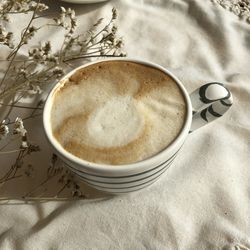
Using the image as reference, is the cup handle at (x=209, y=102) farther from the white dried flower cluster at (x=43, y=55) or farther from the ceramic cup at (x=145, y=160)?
the white dried flower cluster at (x=43, y=55)

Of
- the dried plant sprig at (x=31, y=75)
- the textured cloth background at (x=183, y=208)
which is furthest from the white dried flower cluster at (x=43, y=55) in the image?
the textured cloth background at (x=183, y=208)

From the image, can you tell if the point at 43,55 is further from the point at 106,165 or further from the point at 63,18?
the point at 106,165

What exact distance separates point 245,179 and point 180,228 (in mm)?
112

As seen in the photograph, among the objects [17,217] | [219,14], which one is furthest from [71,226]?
[219,14]

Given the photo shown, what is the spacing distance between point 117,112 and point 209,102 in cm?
11

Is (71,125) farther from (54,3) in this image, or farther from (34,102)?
(54,3)

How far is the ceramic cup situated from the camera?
42cm

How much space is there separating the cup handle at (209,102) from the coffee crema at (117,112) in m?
0.02

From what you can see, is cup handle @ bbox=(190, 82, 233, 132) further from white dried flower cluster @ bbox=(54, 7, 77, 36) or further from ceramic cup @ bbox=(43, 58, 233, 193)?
white dried flower cluster @ bbox=(54, 7, 77, 36)

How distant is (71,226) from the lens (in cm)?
49

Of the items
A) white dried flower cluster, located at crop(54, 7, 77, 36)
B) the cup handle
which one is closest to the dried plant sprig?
white dried flower cluster, located at crop(54, 7, 77, 36)

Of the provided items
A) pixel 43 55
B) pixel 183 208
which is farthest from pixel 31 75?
pixel 183 208

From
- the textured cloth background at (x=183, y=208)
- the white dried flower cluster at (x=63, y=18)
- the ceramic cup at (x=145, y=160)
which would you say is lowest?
the textured cloth background at (x=183, y=208)

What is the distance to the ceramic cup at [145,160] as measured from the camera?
42 centimetres
